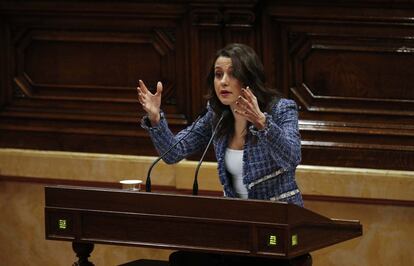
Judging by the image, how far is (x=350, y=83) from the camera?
4.73 metres

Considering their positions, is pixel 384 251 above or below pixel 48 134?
below

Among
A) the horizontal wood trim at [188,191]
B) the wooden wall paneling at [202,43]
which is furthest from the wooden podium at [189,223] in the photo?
the wooden wall paneling at [202,43]

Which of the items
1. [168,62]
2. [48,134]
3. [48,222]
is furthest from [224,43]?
[48,222]

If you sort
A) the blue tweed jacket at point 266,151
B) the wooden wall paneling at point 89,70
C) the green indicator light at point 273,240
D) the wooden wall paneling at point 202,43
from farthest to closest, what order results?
the wooden wall paneling at point 89,70, the wooden wall paneling at point 202,43, the blue tweed jacket at point 266,151, the green indicator light at point 273,240

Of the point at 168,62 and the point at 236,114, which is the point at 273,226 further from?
the point at 168,62

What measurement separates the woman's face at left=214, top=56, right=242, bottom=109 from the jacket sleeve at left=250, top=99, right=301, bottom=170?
0.15 metres

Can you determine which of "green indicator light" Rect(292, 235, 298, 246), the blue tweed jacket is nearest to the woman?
the blue tweed jacket

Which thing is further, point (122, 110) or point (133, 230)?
point (122, 110)

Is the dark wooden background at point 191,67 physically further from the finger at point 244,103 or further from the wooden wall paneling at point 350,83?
the finger at point 244,103

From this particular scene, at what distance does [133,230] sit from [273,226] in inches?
20.1

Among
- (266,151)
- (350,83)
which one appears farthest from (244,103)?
(350,83)

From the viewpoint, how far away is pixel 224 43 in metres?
4.93

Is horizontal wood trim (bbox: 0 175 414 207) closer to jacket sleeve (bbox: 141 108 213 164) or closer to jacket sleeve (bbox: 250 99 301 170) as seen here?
jacket sleeve (bbox: 141 108 213 164)

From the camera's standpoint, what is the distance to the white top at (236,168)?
3852 millimetres
